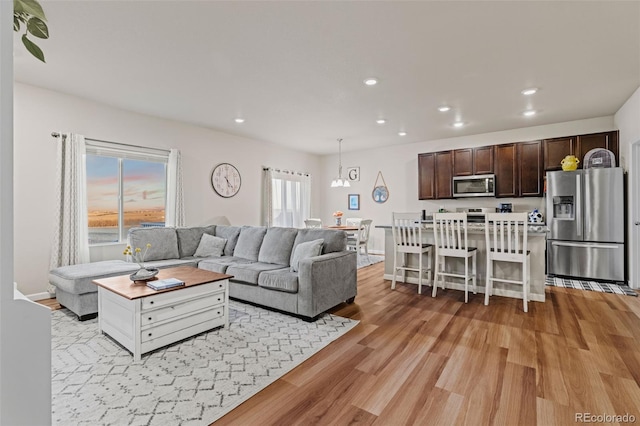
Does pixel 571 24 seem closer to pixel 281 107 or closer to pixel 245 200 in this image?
pixel 281 107

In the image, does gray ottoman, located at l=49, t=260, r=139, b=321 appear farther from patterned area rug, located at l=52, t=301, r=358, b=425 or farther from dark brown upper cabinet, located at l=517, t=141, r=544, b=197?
dark brown upper cabinet, located at l=517, t=141, r=544, b=197

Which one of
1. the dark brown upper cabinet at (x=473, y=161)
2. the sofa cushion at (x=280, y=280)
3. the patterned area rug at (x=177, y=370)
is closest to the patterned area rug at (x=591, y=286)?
the dark brown upper cabinet at (x=473, y=161)

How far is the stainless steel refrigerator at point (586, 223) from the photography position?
4504 mm

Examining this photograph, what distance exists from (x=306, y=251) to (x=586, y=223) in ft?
14.5

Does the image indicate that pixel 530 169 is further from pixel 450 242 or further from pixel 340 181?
pixel 340 181

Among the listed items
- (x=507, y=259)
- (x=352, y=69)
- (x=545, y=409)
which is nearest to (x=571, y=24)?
(x=352, y=69)

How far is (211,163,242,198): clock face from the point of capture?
5.86 metres

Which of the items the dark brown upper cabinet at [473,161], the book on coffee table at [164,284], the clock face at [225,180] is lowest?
the book on coffee table at [164,284]

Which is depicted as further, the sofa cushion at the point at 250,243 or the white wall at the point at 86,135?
the sofa cushion at the point at 250,243

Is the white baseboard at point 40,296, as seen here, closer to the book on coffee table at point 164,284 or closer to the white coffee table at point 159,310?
the white coffee table at point 159,310

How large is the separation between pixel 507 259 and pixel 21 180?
592cm

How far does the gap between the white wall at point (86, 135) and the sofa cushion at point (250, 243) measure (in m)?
1.42

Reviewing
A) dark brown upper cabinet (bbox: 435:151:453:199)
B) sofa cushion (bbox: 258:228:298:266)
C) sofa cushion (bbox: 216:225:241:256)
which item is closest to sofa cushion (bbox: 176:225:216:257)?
sofa cushion (bbox: 216:225:241:256)

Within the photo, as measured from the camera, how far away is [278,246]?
13.4 feet
